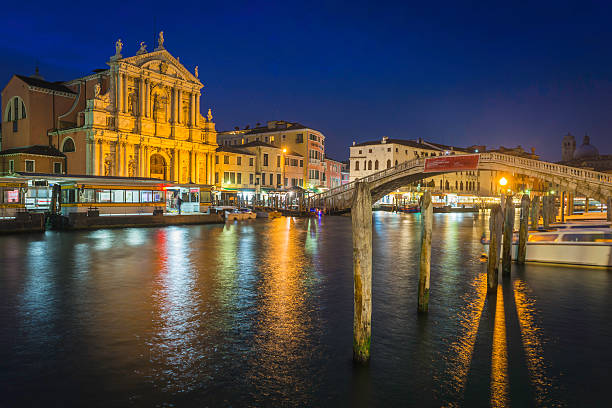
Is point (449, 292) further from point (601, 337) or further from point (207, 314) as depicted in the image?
point (207, 314)

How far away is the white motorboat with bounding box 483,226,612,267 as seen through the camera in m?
15.1

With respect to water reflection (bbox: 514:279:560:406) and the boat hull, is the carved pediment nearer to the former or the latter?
the boat hull

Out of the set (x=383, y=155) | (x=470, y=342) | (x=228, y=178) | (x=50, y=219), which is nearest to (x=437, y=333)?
(x=470, y=342)

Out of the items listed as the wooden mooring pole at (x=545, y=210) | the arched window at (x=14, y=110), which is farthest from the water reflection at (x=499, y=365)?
the arched window at (x=14, y=110)

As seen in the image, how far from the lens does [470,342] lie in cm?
783

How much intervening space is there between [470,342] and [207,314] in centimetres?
518

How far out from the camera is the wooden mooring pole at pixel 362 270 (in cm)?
664

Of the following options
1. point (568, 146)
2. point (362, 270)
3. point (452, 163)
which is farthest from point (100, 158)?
point (568, 146)

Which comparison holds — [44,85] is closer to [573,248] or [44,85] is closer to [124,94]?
[124,94]

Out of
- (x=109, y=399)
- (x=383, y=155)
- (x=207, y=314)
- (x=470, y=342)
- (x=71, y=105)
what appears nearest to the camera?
(x=109, y=399)

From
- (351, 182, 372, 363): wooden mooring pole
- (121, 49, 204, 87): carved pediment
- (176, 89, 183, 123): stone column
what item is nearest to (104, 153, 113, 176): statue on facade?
(176, 89, 183, 123): stone column

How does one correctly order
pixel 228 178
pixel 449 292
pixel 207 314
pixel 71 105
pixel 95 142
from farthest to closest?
pixel 228 178 → pixel 71 105 → pixel 95 142 → pixel 449 292 → pixel 207 314

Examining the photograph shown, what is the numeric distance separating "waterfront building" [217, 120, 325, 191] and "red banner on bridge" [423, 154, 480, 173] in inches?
1120

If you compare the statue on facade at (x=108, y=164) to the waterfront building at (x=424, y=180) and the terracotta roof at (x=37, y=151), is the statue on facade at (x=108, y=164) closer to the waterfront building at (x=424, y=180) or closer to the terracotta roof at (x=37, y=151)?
the terracotta roof at (x=37, y=151)
